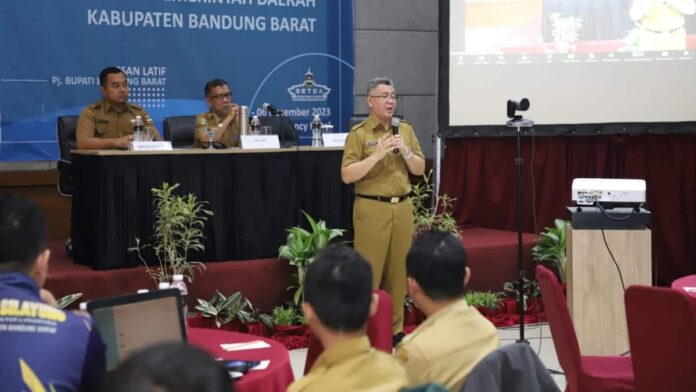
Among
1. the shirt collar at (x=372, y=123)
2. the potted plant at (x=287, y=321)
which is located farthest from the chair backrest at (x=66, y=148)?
the shirt collar at (x=372, y=123)

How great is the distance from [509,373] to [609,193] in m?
3.27

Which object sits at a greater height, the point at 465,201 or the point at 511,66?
the point at 511,66

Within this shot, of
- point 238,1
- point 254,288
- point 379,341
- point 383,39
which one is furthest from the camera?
point 383,39

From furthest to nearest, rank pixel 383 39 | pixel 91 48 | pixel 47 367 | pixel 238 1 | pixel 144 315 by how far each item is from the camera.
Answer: pixel 383 39 → pixel 238 1 → pixel 91 48 → pixel 144 315 → pixel 47 367

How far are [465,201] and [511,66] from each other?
1.24 m

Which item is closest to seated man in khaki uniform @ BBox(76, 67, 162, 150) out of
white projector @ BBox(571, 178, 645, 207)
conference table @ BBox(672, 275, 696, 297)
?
white projector @ BBox(571, 178, 645, 207)

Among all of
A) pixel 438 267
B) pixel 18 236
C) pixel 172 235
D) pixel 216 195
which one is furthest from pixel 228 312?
pixel 18 236

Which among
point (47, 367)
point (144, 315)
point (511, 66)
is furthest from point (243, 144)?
point (47, 367)

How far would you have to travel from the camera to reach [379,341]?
3.32 m

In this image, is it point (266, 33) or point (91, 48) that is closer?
point (91, 48)

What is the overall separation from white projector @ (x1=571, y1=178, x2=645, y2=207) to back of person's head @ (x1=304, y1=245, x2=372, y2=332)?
11.5ft

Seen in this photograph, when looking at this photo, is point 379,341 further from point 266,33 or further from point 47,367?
point 266,33

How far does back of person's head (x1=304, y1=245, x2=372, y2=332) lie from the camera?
7.31 ft

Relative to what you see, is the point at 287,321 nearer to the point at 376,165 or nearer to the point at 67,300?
the point at 376,165
